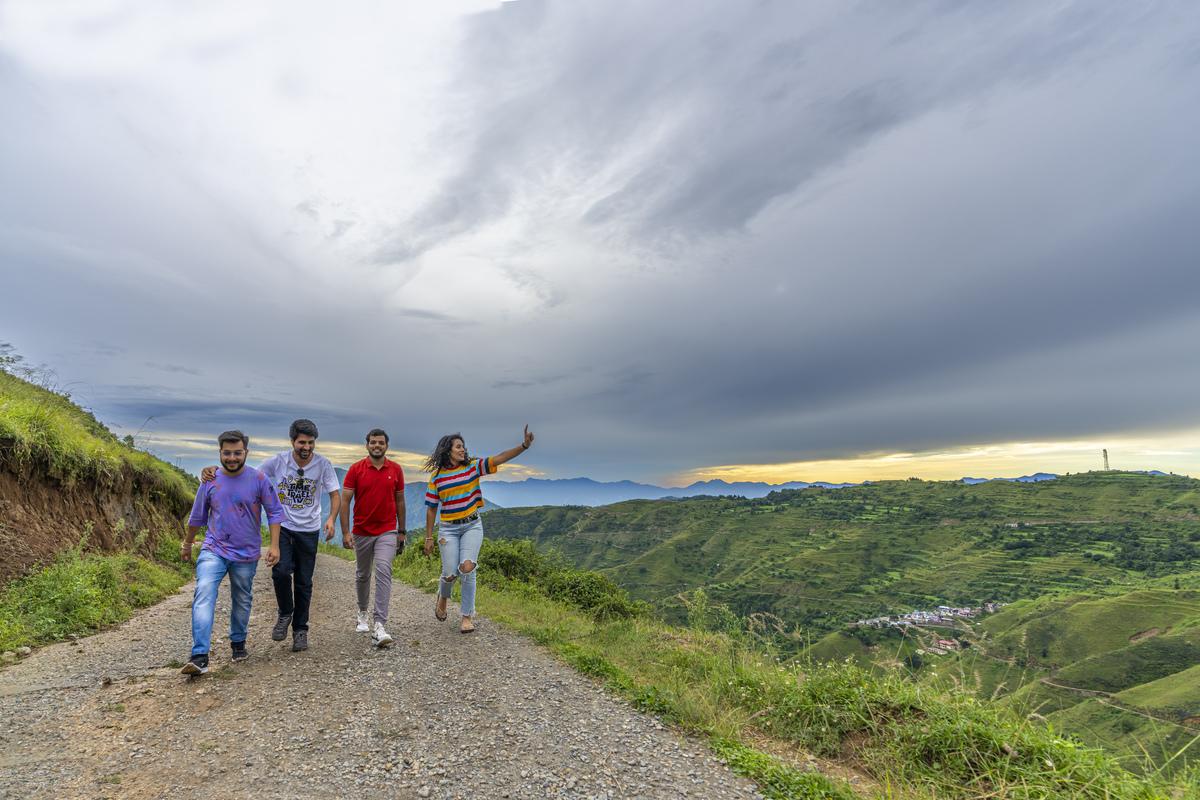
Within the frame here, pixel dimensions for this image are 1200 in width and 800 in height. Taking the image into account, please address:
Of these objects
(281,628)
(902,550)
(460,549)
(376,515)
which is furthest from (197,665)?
(902,550)

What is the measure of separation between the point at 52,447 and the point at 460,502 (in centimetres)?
880

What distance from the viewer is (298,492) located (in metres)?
6.96

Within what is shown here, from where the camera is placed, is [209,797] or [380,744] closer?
[209,797]

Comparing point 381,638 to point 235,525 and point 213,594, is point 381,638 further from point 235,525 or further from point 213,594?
point 235,525

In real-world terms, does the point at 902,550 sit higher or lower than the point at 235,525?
lower

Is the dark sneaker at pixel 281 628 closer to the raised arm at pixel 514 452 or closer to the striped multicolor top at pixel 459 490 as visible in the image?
the striped multicolor top at pixel 459 490

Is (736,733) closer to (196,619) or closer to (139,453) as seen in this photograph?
(196,619)

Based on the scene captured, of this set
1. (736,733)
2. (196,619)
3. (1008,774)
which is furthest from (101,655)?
(1008,774)

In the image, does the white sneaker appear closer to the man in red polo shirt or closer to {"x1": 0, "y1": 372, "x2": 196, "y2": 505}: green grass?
the man in red polo shirt

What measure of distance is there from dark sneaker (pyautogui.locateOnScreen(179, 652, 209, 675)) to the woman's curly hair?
11.6 ft

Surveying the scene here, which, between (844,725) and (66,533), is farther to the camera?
(66,533)

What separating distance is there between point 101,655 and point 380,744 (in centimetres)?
487

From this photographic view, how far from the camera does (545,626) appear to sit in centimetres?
882

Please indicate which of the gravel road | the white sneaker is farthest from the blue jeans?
the white sneaker
